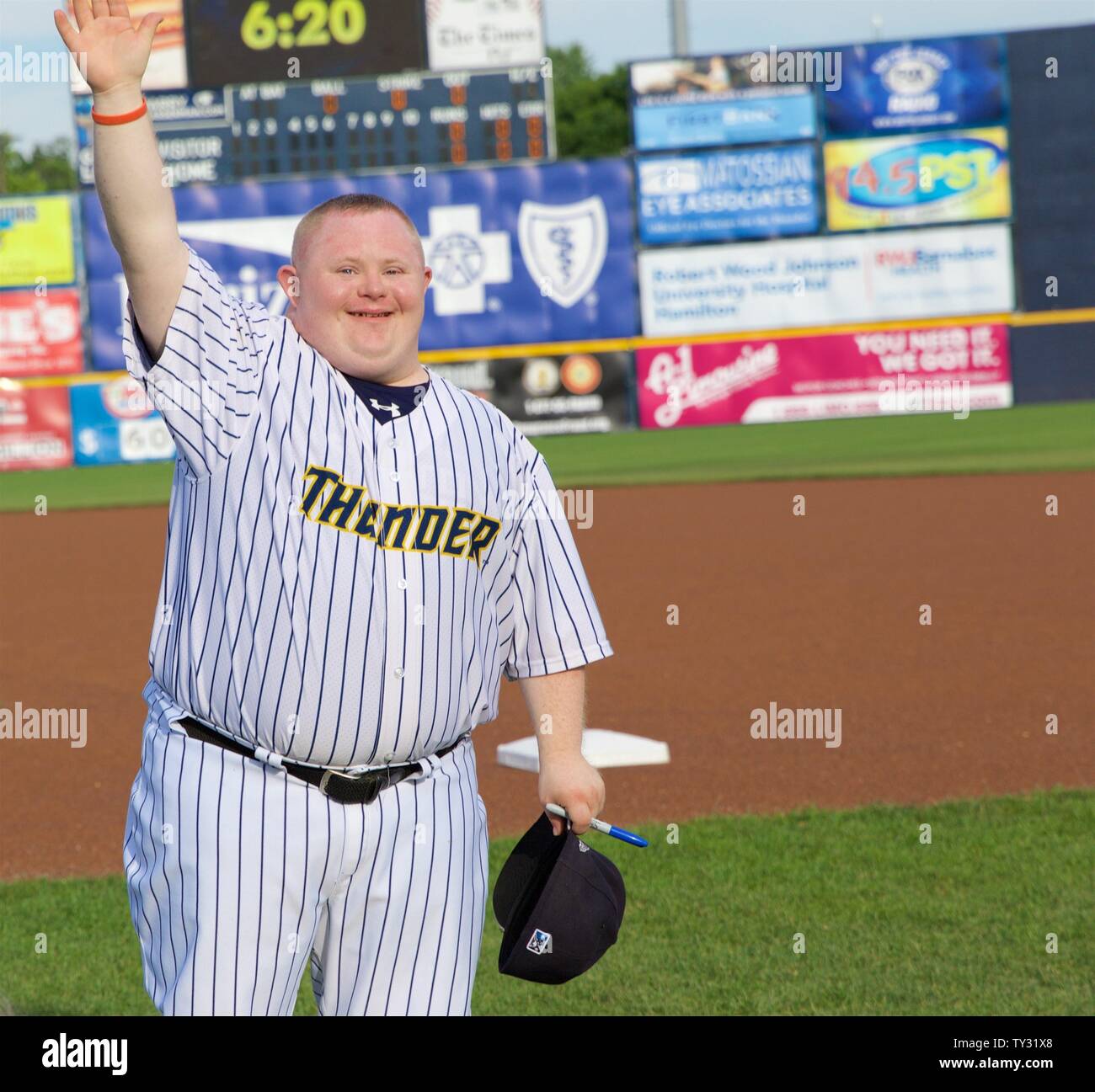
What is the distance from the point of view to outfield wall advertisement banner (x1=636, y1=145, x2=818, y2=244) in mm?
25688

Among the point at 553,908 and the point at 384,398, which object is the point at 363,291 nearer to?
the point at 384,398

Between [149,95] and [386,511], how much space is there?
77.7 feet

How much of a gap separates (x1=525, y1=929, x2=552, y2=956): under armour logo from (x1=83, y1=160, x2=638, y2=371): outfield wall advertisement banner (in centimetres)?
2317

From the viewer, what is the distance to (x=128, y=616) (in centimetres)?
1068

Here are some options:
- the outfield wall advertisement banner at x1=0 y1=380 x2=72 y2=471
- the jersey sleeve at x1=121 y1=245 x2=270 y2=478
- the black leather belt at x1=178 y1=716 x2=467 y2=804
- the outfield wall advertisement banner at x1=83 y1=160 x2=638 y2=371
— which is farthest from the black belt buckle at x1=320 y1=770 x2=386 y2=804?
the outfield wall advertisement banner at x1=0 y1=380 x2=72 y2=471

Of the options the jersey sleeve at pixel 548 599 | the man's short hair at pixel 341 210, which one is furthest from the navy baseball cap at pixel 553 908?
the man's short hair at pixel 341 210

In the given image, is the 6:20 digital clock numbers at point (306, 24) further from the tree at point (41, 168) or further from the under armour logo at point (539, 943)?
the tree at point (41, 168)

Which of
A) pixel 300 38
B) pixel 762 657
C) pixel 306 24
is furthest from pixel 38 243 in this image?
pixel 762 657

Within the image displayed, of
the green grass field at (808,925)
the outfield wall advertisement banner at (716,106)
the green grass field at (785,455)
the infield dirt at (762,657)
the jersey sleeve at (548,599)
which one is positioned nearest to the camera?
the jersey sleeve at (548,599)

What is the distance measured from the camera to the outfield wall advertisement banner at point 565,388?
25391 mm

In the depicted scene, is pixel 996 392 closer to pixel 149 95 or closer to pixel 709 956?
pixel 149 95

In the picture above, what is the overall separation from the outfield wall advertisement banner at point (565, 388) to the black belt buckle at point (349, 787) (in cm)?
2302

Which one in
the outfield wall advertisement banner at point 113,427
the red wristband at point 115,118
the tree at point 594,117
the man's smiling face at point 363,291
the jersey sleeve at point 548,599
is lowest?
the outfield wall advertisement banner at point 113,427

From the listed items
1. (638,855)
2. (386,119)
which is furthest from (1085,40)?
(638,855)
